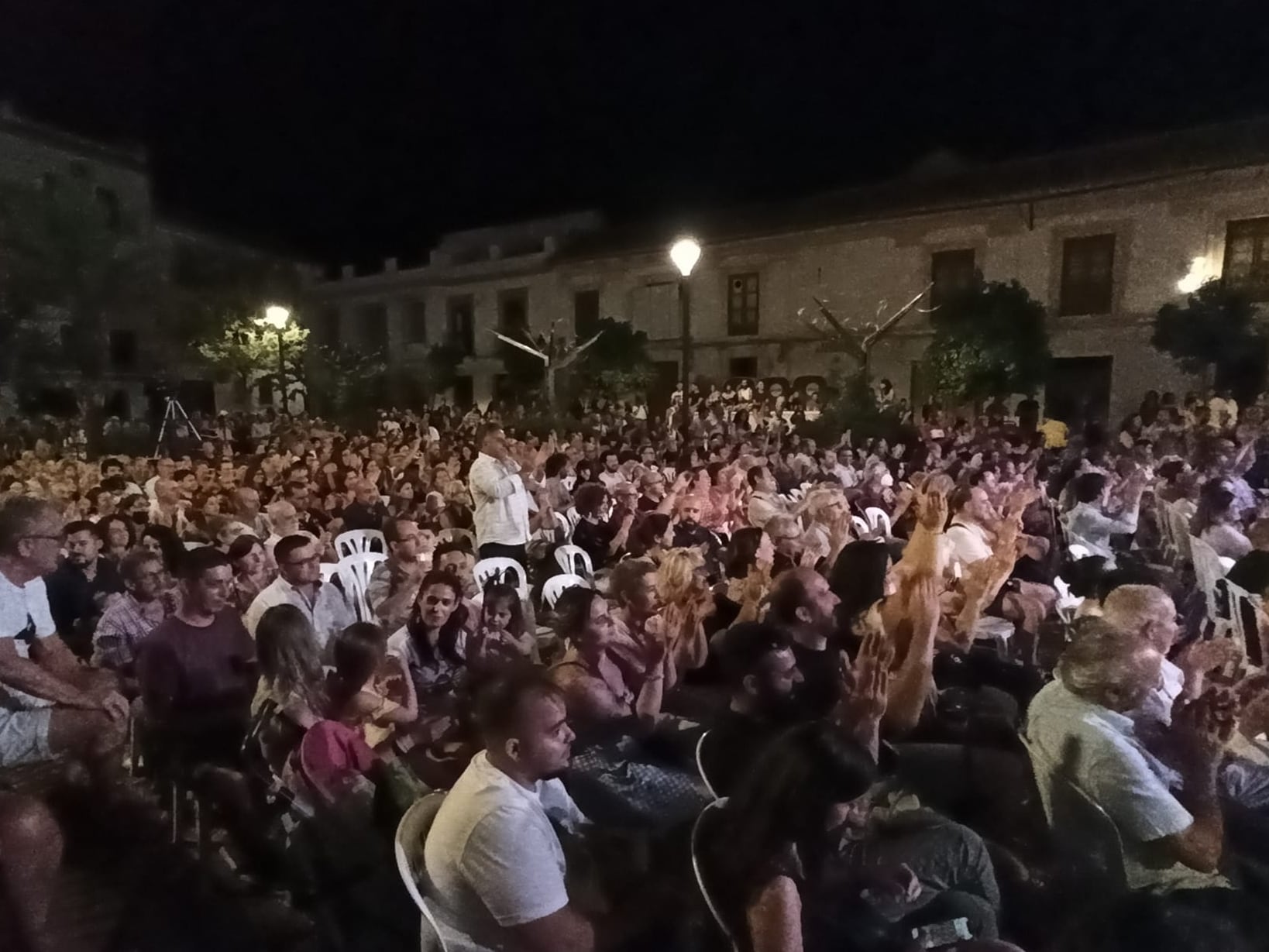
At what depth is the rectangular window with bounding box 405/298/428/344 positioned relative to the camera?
1.88m

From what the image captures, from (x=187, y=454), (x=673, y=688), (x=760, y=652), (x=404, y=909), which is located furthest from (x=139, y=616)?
(x=760, y=652)

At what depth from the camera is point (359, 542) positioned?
1.93m

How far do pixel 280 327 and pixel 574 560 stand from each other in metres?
0.81

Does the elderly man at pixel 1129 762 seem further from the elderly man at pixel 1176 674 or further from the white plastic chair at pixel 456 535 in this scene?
the white plastic chair at pixel 456 535

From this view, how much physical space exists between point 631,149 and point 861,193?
1.72 ft

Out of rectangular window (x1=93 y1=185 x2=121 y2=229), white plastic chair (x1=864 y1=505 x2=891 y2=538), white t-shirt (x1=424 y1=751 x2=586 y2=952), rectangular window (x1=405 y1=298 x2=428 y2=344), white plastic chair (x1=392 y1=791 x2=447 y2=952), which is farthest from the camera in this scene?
white plastic chair (x1=864 y1=505 x2=891 y2=538)

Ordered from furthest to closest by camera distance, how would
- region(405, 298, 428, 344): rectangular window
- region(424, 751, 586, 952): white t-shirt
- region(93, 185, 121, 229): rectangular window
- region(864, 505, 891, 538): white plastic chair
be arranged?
region(864, 505, 891, 538): white plastic chair < region(405, 298, 428, 344): rectangular window < region(93, 185, 121, 229): rectangular window < region(424, 751, 586, 952): white t-shirt

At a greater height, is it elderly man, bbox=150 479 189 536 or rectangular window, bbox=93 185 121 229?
rectangular window, bbox=93 185 121 229

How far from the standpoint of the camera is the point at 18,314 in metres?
1.75

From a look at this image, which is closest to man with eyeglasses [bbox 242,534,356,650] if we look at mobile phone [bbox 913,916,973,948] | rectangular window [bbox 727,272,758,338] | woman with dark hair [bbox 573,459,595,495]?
woman with dark hair [bbox 573,459,595,495]

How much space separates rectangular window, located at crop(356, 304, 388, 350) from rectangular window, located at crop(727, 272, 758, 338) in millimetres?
759

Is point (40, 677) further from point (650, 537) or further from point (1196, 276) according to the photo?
point (1196, 276)

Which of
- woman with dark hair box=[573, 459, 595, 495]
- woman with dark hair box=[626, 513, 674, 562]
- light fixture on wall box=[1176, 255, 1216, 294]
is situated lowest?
woman with dark hair box=[626, 513, 674, 562]

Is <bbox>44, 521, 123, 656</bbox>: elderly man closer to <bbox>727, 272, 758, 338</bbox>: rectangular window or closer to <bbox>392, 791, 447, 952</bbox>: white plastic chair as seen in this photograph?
<bbox>392, 791, 447, 952</bbox>: white plastic chair
